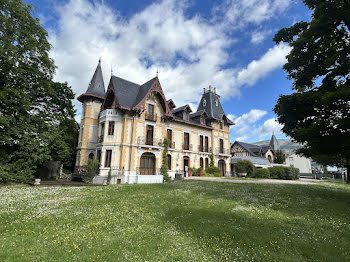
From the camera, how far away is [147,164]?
22.7 meters

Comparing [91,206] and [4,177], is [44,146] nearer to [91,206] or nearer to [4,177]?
[4,177]

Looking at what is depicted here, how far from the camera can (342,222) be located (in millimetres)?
6273

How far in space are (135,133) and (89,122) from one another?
7.14 m

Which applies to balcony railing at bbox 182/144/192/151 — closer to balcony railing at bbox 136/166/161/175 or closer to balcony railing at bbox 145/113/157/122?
balcony railing at bbox 136/166/161/175

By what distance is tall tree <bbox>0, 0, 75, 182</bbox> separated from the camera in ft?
49.3

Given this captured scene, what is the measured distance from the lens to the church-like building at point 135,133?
826 inches

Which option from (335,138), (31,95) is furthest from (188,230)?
(31,95)

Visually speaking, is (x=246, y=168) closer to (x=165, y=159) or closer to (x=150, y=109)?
(x=165, y=159)

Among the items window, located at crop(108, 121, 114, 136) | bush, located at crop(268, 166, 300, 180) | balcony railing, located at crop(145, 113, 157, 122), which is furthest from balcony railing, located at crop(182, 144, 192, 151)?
bush, located at crop(268, 166, 300, 180)

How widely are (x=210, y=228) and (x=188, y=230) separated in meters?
0.70

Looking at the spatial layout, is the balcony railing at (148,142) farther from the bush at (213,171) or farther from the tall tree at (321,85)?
the tall tree at (321,85)

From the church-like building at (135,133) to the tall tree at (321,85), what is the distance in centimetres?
1466

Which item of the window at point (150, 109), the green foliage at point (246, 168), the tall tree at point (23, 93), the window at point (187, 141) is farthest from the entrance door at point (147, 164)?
the green foliage at point (246, 168)

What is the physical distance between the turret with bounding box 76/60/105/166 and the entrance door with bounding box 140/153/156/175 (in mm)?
6125
